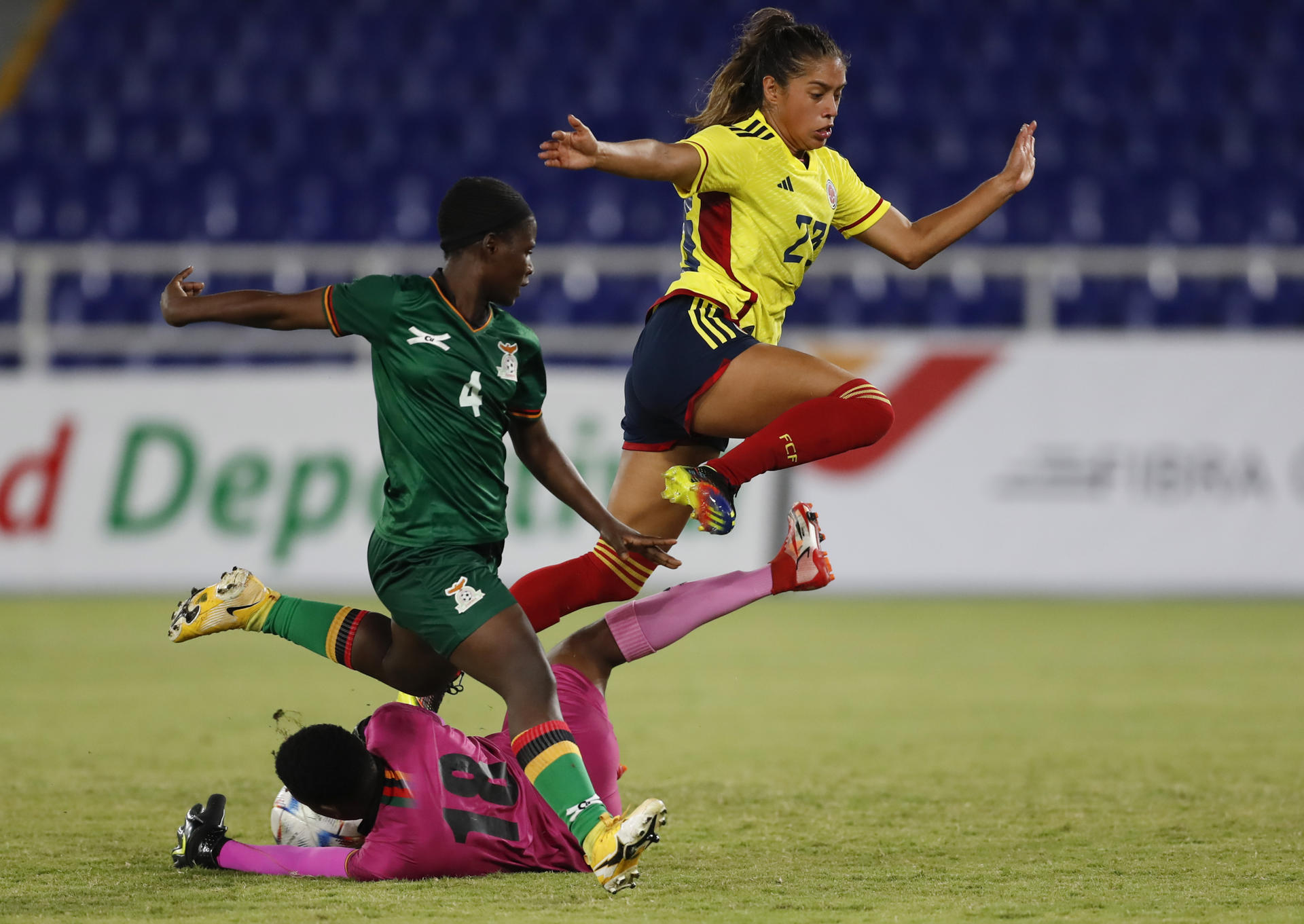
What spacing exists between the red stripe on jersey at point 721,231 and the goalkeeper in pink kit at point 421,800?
4.04 ft

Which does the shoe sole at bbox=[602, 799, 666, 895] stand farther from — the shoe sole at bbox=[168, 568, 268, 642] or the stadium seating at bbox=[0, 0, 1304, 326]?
the stadium seating at bbox=[0, 0, 1304, 326]

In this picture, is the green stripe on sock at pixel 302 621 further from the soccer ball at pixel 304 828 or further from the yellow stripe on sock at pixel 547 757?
the yellow stripe on sock at pixel 547 757

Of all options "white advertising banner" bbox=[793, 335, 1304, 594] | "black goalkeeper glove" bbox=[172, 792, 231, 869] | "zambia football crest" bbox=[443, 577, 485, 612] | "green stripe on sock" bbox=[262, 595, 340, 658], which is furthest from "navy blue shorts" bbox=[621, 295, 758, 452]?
"white advertising banner" bbox=[793, 335, 1304, 594]

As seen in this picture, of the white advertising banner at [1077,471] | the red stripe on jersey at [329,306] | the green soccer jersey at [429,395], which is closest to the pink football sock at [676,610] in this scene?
the green soccer jersey at [429,395]

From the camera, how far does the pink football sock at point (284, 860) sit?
4141 mm

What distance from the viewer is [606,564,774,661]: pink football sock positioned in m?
4.75

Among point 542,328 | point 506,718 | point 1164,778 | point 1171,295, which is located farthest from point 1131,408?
point 506,718

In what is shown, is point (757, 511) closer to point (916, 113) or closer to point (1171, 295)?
point (1171, 295)

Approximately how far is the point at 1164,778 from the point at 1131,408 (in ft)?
19.1

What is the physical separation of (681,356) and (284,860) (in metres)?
1.75


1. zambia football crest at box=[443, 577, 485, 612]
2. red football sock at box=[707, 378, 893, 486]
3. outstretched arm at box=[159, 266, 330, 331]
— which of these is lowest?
zambia football crest at box=[443, 577, 485, 612]

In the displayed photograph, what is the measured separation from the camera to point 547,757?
3.93 metres

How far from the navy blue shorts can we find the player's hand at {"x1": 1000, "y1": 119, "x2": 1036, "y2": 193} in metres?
1.00

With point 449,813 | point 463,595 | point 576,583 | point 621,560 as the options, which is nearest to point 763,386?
point 621,560
